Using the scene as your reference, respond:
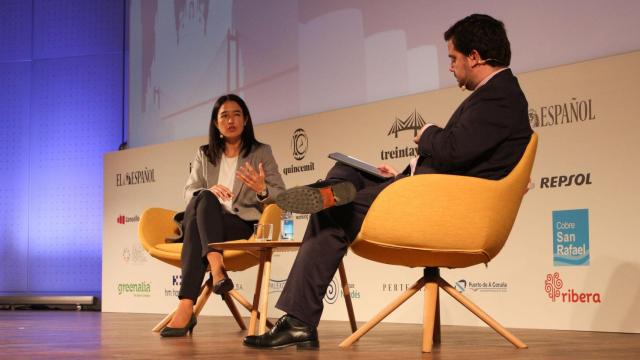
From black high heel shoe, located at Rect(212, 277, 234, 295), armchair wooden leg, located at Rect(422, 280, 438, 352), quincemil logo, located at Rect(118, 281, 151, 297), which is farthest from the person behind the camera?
quincemil logo, located at Rect(118, 281, 151, 297)

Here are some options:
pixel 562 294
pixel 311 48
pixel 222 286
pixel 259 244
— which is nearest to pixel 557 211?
pixel 562 294

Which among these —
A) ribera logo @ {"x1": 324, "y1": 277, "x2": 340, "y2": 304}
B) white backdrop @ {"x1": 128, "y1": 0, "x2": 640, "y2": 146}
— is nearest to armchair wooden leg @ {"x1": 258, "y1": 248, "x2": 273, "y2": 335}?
ribera logo @ {"x1": 324, "y1": 277, "x2": 340, "y2": 304}

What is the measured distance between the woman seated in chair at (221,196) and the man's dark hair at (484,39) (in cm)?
127

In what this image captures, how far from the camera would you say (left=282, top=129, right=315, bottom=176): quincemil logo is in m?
5.55

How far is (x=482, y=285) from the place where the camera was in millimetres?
4434

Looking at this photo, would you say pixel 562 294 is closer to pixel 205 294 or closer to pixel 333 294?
pixel 333 294

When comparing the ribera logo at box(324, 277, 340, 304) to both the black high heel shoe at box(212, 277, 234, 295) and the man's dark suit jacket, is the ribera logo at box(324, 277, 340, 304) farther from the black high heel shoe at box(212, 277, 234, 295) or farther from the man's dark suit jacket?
the man's dark suit jacket

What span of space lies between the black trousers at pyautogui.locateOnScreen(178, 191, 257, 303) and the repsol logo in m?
1.67

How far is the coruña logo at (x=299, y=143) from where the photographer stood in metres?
5.57

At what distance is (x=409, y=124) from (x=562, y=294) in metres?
1.36

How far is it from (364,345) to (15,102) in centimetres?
596

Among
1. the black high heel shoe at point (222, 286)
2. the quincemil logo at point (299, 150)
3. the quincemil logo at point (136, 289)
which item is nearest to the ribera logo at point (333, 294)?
the quincemil logo at point (299, 150)

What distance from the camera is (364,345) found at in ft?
9.72

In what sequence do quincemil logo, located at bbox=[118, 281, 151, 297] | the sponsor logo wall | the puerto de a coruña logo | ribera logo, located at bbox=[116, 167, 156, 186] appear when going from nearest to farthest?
the sponsor logo wall
the puerto de a coruña logo
quincemil logo, located at bbox=[118, 281, 151, 297]
ribera logo, located at bbox=[116, 167, 156, 186]
